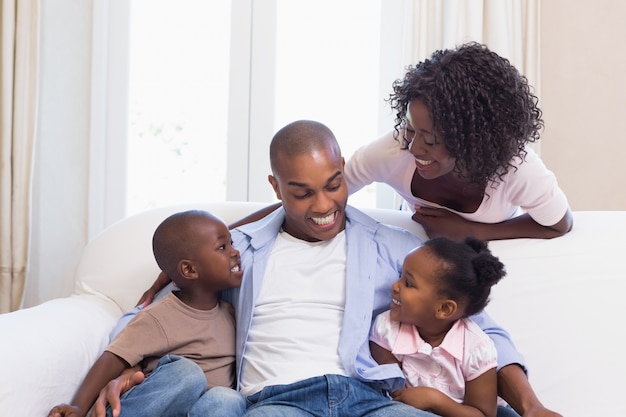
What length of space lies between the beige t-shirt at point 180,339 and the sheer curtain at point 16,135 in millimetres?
1584

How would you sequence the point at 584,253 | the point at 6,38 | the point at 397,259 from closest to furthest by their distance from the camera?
the point at 397,259, the point at 584,253, the point at 6,38

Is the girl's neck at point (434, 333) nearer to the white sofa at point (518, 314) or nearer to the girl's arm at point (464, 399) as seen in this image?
the girl's arm at point (464, 399)

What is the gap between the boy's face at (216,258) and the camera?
1.82 m

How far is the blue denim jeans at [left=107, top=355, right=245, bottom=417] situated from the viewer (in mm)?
1545

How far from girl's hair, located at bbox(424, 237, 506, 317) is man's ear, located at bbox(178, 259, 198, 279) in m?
0.57

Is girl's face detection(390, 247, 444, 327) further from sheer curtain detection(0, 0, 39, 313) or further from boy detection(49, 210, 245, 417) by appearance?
sheer curtain detection(0, 0, 39, 313)

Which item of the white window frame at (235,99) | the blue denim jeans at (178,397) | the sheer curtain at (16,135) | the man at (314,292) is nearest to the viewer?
the blue denim jeans at (178,397)

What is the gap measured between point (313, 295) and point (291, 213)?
0.67 ft

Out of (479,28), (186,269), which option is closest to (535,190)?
(186,269)

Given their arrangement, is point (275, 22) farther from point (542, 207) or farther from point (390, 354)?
point (390, 354)

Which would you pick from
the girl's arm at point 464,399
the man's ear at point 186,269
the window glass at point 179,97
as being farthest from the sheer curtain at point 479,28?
the girl's arm at point 464,399

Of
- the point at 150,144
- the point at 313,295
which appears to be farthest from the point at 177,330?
the point at 150,144

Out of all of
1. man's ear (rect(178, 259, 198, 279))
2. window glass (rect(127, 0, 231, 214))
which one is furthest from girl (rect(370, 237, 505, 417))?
window glass (rect(127, 0, 231, 214))

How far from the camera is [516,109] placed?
72.9 inches
